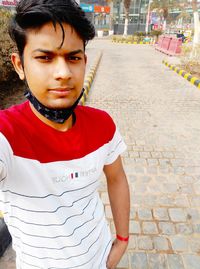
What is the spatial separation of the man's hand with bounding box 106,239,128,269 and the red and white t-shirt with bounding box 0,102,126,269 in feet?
0.52

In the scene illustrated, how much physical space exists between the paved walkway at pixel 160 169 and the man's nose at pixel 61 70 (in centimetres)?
193

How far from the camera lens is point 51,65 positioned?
0.91 m

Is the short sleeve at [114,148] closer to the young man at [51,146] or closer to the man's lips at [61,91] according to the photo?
the young man at [51,146]

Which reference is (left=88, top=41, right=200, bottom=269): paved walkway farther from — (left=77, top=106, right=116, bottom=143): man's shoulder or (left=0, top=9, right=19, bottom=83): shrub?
(left=0, top=9, right=19, bottom=83): shrub

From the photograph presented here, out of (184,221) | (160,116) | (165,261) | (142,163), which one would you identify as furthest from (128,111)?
(165,261)

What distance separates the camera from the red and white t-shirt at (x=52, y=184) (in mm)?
900

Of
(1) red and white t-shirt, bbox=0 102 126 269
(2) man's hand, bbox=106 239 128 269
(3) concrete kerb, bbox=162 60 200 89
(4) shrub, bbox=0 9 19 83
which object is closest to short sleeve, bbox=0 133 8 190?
(1) red and white t-shirt, bbox=0 102 126 269

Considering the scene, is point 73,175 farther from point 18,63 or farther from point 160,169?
point 160,169

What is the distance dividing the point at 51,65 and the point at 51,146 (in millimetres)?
300

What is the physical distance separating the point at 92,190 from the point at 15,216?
1.08 feet

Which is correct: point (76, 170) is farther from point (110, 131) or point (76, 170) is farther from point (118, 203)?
point (118, 203)

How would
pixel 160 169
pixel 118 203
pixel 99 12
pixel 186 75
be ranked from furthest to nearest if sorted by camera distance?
pixel 99 12, pixel 186 75, pixel 160 169, pixel 118 203

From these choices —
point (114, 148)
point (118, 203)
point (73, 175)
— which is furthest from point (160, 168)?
point (73, 175)

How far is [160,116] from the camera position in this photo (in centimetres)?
568
